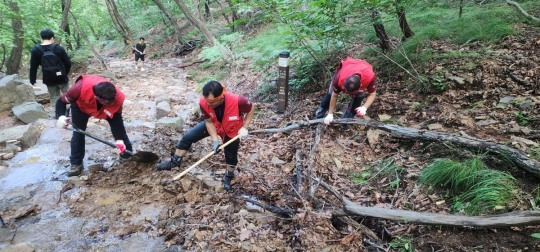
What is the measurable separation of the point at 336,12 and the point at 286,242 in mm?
4548

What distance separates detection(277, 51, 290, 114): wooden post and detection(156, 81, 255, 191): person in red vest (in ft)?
8.80

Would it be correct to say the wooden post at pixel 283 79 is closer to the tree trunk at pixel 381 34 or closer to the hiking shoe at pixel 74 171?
the tree trunk at pixel 381 34

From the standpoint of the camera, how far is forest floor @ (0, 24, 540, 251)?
3.39 meters

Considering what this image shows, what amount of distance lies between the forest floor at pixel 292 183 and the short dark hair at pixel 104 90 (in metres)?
1.30

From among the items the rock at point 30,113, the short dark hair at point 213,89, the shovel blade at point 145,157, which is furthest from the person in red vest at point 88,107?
the rock at point 30,113

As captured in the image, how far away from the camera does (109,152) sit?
18.6 ft

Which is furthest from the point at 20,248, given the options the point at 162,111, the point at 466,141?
the point at 162,111

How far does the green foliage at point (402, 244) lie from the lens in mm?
3066

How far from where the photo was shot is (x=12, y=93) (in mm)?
8242

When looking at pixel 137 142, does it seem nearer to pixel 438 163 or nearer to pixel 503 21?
pixel 438 163

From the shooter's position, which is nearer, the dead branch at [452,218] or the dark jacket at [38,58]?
the dead branch at [452,218]

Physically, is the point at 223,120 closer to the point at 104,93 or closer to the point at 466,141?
the point at 104,93

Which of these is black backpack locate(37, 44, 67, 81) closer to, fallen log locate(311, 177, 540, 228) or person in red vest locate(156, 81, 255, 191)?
person in red vest locate(156, 81, 255, 191)

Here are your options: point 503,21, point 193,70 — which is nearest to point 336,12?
point 503,21
